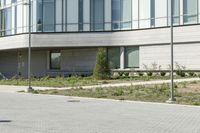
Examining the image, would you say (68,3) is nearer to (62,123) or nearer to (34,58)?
(34,58)

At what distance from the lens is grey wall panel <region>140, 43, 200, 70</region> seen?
127 ft

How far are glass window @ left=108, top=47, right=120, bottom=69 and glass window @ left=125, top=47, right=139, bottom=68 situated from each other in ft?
3.24

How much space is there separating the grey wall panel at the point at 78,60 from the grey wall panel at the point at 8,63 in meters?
8.76

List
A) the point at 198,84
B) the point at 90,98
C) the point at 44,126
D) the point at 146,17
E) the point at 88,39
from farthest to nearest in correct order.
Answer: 1. the point at 88,39
2. the point at 146,17
3. the point at 198,84
4. the point at 90,98
5. the point at 44,126

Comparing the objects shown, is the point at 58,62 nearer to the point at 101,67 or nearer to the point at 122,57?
the point at 122,57

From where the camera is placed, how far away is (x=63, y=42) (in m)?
46.1

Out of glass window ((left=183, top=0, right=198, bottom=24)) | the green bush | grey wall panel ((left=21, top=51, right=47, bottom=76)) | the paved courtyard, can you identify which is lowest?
the paved courtyard

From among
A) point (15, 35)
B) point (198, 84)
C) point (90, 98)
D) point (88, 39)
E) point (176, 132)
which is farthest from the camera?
point (15, 35)

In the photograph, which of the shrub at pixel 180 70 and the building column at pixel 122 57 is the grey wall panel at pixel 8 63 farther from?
the shrub at pixel 180 70

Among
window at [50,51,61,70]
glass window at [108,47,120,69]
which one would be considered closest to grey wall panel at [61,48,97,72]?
window at [50,51,61,70]

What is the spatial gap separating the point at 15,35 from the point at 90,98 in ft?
89.6

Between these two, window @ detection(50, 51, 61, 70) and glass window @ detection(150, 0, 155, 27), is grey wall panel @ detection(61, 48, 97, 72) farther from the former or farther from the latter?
glass window @ detection(150, 0, 155, 27)

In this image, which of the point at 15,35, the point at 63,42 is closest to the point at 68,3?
the point at 63,42

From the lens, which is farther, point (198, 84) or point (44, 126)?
point (198, 84)
